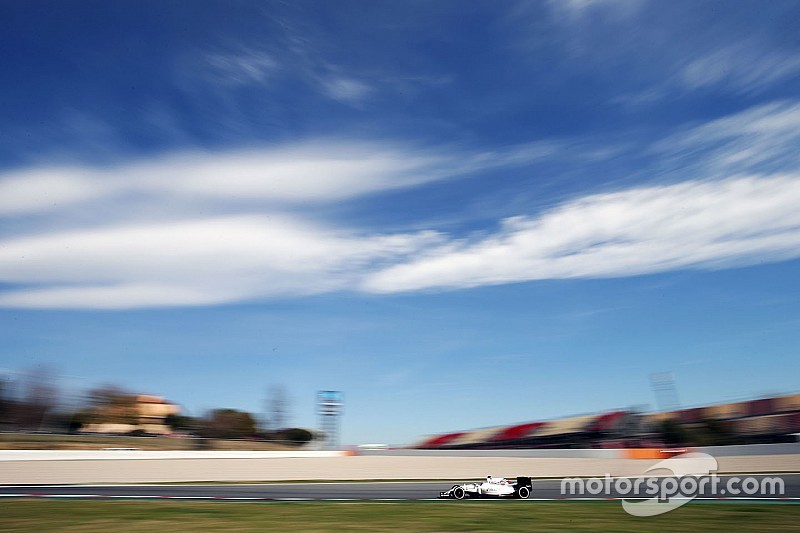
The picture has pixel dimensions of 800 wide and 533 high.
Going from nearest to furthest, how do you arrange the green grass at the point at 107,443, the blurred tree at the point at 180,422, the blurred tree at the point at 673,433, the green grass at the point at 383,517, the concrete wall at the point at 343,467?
the green grass at the point at 383,517 < the concrete wall at the point at 343,467 < the green grass at the point at 107,443 < the blurred tree at the point at 673,433 < the blurred tree at the point at 180,422

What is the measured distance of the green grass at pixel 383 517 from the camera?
11773 millimetres

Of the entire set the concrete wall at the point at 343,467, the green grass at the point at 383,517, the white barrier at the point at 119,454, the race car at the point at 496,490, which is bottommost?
the green grass at the point at 383,517

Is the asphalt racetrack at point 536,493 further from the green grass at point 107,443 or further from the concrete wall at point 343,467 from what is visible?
the green grass at point 107,443

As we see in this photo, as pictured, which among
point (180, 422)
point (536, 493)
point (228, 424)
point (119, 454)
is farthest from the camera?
point (228, 424)

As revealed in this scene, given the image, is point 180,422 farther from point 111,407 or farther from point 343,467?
point 343,467

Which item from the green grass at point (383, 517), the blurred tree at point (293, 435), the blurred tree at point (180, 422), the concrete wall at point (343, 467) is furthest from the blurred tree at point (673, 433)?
the blurred tree at point (180, 422)

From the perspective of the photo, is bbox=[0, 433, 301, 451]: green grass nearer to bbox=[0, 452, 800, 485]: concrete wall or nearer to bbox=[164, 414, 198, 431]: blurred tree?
bbox=[164, 414, 198, 431]: blurred tree

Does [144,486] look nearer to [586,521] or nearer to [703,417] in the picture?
[586,521]

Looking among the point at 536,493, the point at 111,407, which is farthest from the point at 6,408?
the point at 536,493

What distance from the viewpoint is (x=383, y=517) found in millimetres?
13469

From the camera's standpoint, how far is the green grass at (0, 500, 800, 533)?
1177 cm

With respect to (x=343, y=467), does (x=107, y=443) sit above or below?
above

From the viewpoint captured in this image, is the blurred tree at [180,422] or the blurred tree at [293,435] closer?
the blurred tree at [180,422]

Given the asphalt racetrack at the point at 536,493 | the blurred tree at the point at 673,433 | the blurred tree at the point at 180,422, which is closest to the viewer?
the asphalt racetrack at the point at 536,493
